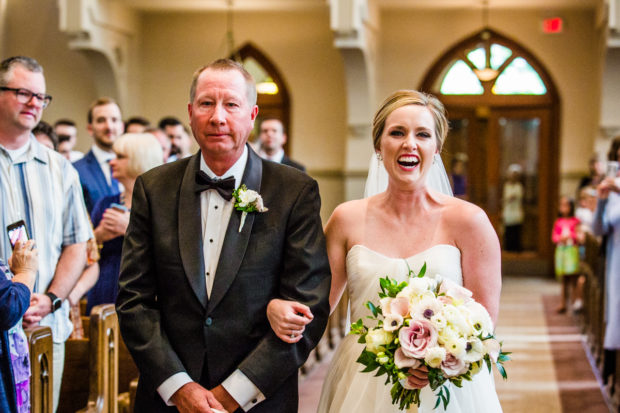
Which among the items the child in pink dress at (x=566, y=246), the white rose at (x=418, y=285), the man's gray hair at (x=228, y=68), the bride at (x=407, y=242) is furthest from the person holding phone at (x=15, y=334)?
the child in pink dress at (x=566, y=246)

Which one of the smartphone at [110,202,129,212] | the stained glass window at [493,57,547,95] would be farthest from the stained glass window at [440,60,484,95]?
the smartphone at [110,202,129,212]

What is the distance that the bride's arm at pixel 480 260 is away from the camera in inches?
104

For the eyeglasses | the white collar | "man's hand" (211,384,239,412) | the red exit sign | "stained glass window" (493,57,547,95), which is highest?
the red exit sign

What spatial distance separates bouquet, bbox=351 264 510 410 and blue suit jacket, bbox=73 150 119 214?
9.83ft

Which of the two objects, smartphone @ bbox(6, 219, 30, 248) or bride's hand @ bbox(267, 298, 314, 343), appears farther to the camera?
smartphone @ bbox(6, 219, 30, 248)

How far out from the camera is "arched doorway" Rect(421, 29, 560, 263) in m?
12.0

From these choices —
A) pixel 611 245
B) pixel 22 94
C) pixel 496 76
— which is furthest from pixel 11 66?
pixel 496 76

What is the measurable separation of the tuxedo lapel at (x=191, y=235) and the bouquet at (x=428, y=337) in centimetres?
45

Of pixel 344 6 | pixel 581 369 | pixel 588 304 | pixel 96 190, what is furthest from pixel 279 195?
pixel 344 6

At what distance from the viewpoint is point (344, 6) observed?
1025cm

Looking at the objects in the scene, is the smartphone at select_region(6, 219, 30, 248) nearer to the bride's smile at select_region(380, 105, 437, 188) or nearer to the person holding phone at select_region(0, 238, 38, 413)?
the person holding phone at select_region(0, 238, 38, 413)

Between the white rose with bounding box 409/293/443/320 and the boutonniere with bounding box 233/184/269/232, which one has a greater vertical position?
the boutonniere with bounding box 233/184/269/232

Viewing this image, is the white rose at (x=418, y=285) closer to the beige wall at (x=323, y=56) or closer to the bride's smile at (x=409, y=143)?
the bride's smile at (x=409, y=143)

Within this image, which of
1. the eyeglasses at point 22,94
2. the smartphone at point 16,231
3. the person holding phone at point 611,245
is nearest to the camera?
the smartphone at point 16,231
